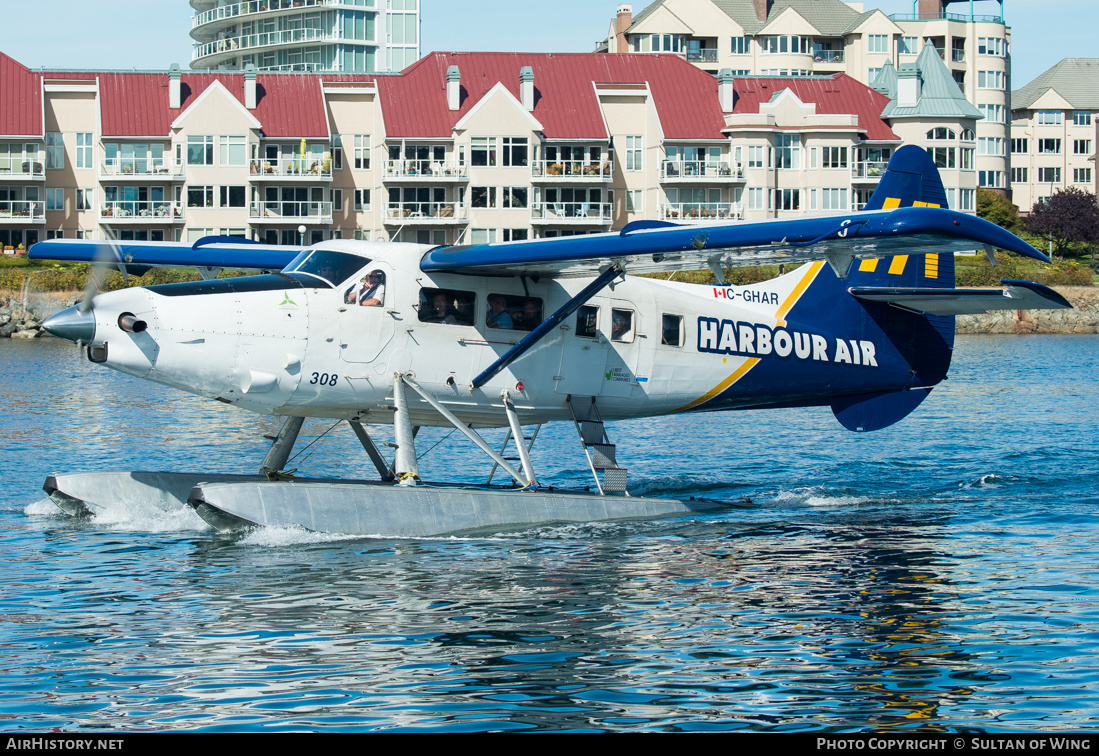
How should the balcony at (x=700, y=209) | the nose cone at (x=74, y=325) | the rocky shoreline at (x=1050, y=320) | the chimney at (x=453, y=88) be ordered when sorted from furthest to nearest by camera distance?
the balcony at (x=700, y=209), the rocky shoreline at (x=1050, y=320), the chimney at (x=453, y=88), the nose cone at (x=74, y=325)

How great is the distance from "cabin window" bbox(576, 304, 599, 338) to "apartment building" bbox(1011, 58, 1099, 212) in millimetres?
107183

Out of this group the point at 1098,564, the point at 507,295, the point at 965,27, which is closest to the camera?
the point at 1098,564

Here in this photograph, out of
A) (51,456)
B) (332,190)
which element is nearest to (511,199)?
(332,190)

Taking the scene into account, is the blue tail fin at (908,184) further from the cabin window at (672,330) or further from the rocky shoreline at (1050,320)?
the rocky shoreline at (1050,320)

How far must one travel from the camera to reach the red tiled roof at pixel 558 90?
244 feet

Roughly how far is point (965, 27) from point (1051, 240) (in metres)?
24.0

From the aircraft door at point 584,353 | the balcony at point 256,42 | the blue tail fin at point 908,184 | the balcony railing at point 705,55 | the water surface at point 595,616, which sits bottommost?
the water surface at point 595,616

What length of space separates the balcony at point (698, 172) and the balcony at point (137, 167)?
2890 cm

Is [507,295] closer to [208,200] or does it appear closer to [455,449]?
[455,449]

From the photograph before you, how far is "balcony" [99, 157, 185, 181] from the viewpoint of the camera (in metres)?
72.3

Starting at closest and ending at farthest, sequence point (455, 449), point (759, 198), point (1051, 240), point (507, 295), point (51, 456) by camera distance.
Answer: point (507, 295) → point (51, 456) → point (455, 449) → point (759, 198) → point (1051, 240)

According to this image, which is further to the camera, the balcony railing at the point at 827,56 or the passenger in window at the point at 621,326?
the balcony railing at the point at 827,56

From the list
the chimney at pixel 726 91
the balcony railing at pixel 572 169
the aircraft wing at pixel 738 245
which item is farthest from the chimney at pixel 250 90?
the aircraft wing at pixel 738 245

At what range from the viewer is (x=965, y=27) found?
103m
